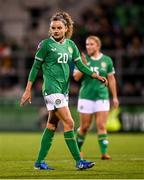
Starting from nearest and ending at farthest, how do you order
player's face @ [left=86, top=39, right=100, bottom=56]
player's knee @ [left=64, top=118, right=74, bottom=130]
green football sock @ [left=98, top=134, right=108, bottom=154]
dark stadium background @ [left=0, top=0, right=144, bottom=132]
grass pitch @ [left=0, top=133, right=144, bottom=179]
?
1. grass pitch @ [left=0, top=133, right=144, bottom=179]
2. player's knee @ [left=64, top=118, right=74, bottom=130]
3. green football sock @ [left=98, top=134, right=108, bottom=154]
4. player's face @ [left=86, top=39, right=100, bottom=56]
5. dark stadium background @ [left=0, top=0, right=144, bottom=132]

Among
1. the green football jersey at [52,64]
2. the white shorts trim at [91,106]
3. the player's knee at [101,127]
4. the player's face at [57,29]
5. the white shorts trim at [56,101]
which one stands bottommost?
the player's knee at [101,127]

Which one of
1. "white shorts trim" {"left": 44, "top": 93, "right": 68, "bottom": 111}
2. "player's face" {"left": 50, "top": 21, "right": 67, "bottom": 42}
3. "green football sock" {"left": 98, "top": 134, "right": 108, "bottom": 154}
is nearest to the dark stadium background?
"green football sock" {"left": 98, "top": 134, "right": 108, "bottom": 154}

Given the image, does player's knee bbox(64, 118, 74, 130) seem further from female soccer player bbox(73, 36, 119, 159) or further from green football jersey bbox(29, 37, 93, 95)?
female soccer player bbox(73, 36, 119, 159)

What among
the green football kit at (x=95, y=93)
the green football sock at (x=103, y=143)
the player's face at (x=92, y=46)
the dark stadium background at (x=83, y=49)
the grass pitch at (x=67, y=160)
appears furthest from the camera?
the dark stadium background at (x=83, y=49)

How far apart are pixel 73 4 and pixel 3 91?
17.4ft

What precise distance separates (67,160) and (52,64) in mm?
2891

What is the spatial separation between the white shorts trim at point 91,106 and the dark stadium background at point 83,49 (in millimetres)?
9694

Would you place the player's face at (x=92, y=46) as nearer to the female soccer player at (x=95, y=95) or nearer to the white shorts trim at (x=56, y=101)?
the female soccer player at (x=95, y=95)

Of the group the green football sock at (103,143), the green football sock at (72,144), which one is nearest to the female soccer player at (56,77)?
the green football sock at (72,144)

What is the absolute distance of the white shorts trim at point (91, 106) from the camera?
15516 millimetres

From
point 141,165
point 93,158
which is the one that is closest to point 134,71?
point 93,158

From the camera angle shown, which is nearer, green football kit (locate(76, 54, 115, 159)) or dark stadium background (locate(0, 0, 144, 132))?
green football kit (locate(76, 54, 115, 159))

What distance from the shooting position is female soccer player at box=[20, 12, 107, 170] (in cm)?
1205

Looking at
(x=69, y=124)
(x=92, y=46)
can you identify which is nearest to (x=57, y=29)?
(x=69, y=124)
